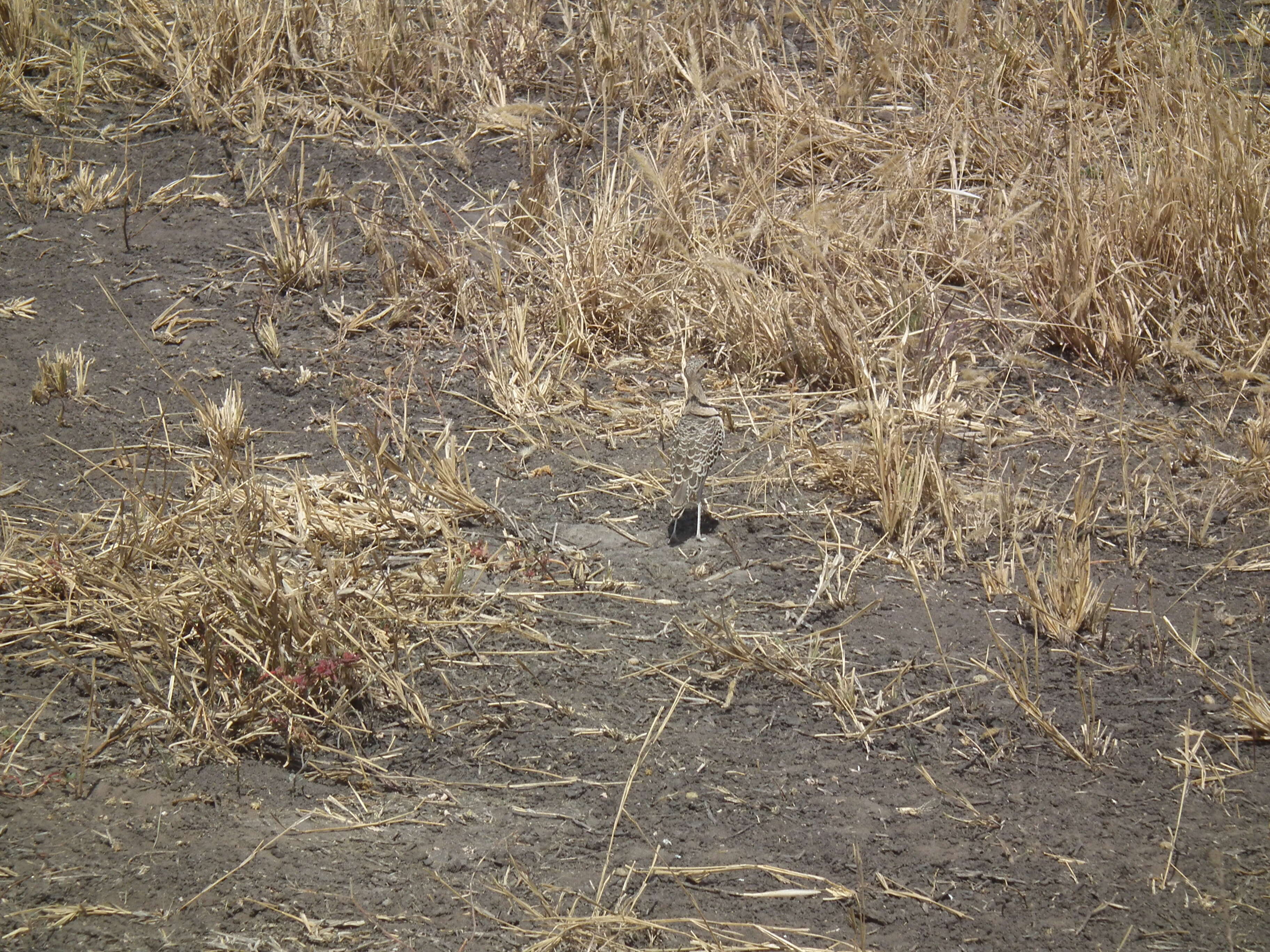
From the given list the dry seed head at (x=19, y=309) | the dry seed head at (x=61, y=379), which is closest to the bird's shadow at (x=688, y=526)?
the dry seed head at (x=61, y=379)

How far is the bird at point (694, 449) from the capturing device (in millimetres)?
3406

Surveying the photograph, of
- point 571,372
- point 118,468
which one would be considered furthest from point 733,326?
point 118,468

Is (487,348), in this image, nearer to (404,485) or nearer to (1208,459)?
(404,485)

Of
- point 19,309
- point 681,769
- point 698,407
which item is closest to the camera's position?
point 681,769

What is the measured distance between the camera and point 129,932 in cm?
235

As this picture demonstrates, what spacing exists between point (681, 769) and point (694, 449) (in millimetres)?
985

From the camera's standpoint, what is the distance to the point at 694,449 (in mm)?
3404

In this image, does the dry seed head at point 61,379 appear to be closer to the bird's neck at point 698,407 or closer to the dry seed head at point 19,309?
the dry seed head at point 19,309

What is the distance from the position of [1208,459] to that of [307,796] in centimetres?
298

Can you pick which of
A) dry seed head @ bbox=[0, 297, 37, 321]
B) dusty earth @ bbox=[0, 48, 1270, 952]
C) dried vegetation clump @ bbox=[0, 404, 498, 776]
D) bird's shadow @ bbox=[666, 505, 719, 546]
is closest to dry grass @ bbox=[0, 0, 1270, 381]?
dusty earth @ bbox=[0, 48, 1270, 952]

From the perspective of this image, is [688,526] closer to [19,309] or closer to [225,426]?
[225,426]

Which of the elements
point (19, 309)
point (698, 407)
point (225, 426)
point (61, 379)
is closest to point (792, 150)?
point (698, 407)

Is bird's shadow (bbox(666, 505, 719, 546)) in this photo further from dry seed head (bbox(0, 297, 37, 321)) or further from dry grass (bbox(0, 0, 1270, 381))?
dry seed head (bbox(0, 297, 37, 321))

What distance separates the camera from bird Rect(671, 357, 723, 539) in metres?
3.41
